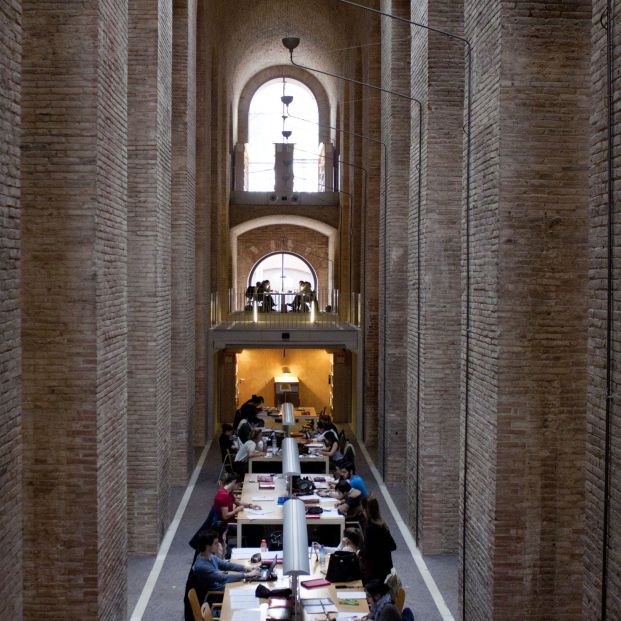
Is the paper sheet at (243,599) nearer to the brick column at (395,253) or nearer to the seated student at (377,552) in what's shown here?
the seated student at (377,552)

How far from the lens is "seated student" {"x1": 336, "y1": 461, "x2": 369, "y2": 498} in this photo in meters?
11.5

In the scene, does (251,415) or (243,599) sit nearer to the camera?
(243,599)

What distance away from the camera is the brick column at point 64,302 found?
283 inches

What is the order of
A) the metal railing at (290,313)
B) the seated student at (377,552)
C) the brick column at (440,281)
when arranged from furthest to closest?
the metal railing at (290,313) → the brick column at (440,281) → the seated student at (377,552)

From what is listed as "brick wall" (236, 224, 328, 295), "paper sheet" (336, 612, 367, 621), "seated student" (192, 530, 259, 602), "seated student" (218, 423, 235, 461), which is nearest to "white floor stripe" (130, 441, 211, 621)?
"seated student" (218, 423, 235, 461)

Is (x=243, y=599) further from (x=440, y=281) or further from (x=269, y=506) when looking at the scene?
(x=440, y=281)

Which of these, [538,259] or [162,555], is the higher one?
[538,259]

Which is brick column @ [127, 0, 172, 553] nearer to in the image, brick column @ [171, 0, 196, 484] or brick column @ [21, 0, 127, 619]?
brick column @ [171, 0, 196, 484]

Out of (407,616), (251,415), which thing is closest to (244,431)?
(251,415)

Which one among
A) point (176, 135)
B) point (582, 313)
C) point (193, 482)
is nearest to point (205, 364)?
point (193, 482)

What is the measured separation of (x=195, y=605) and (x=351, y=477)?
4848 millimetres

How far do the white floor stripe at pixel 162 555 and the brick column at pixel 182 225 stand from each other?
671 millimetres

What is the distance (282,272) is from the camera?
31.9 metres

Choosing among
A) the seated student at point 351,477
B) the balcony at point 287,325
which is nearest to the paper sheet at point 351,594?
the seated student at point 351,477
